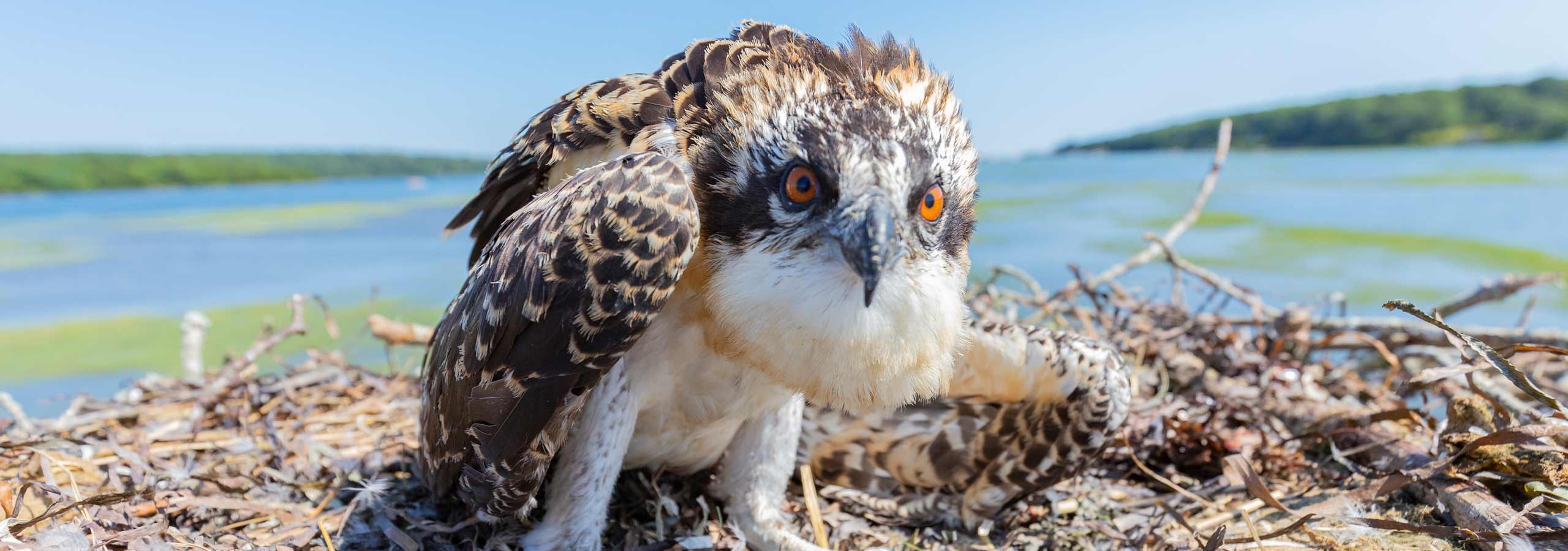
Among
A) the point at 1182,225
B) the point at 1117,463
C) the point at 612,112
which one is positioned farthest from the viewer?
the point at 1182,225

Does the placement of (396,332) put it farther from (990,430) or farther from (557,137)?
(990,430)

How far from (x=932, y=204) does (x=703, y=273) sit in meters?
0.59

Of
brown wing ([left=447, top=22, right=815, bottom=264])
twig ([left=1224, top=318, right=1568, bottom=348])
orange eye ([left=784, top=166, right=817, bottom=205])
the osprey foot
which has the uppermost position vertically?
brown wing ([left=447, top=22, right=815, bottom=264])

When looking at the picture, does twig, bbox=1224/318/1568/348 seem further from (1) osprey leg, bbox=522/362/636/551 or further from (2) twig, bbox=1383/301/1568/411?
(1) osprey leg, bbox=522/362/636/551

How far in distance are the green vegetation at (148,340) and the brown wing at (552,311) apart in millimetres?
4298

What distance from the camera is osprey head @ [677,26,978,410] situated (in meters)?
1.86

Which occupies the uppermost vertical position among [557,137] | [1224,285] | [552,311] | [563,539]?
[557,137]

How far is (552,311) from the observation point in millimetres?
1925

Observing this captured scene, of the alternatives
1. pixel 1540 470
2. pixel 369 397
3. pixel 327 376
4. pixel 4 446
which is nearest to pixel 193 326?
pixel 327 376

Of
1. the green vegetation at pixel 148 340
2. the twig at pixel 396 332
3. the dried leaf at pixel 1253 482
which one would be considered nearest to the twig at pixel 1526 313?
the dried leaf at pixel 1253 482

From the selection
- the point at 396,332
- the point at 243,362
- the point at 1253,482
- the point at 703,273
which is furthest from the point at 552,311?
the point at 243,362

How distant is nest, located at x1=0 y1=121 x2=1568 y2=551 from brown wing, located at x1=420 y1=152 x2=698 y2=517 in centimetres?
62

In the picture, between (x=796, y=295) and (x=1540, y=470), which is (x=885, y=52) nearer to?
(x=796, y=295)

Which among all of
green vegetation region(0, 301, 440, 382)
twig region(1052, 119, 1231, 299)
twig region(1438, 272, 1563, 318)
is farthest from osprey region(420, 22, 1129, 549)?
green vegetation region(0, 301, 440, 382)
